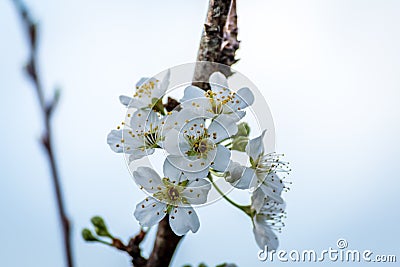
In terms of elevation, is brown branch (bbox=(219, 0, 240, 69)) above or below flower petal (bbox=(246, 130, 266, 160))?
above

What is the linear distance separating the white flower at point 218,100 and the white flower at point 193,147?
24 mm

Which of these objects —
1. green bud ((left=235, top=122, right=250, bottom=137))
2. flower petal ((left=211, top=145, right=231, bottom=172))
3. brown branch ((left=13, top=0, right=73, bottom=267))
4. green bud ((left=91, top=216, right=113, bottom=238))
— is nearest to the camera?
brown branch ((left=13, top=0, right=73, bottom=267))

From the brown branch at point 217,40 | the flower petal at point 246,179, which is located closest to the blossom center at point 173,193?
the flower petal at point 246,179

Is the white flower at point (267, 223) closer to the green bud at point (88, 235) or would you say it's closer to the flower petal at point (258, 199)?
the flower petal at point (258, 199)

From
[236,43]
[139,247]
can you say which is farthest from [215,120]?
[139,247]

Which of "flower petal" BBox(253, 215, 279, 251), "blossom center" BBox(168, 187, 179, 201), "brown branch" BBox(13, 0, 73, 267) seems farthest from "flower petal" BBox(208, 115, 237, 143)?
"brown branch" BBox(13, 0, 73, 267)

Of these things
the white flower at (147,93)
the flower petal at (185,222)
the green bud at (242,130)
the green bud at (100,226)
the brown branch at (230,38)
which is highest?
the brown branch at (230,38)

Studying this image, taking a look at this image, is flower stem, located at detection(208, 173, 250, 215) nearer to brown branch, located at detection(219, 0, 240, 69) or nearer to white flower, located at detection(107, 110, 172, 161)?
white flower, located at detection(107, 110, 172, 161)

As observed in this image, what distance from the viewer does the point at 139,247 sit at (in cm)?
116

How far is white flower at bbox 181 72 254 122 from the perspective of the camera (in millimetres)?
985

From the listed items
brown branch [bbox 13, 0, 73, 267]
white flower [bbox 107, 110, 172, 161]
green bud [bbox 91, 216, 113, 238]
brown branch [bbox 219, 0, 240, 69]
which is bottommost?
brown branch [bbox 13, 0, 73, 267]

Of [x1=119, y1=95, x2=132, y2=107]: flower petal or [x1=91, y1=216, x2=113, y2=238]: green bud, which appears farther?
[x1=91, y1=216, x2=113, y2=238]: green bud

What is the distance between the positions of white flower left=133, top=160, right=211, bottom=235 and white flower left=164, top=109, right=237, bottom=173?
0.02 meters

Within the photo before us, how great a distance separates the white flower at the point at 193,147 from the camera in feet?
3.06
